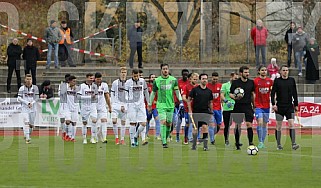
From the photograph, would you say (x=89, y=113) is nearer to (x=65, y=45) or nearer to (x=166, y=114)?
(x=166, y=114)

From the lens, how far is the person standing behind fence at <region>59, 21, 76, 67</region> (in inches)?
1478

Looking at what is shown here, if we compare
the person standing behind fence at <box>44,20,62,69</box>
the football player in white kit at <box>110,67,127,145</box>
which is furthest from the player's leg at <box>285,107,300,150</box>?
the person standing behind fence at <box>44,20,62,69</box>

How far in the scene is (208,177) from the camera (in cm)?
1744

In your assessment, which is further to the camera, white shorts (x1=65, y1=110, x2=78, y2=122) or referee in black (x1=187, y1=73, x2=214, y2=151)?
white shorts (x1=65, y1=110, x2=78, y2=122)

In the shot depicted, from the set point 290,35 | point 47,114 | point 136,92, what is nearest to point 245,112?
point 136,92

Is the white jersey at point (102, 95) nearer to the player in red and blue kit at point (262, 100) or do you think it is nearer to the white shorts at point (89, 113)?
the white shorts at point (89, 113)

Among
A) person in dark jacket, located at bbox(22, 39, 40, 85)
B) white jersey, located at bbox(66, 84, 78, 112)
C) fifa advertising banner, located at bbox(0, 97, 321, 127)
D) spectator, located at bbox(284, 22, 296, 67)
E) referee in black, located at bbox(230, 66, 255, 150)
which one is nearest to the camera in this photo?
referee in black, located at bbox(230, 66, 255, 150)

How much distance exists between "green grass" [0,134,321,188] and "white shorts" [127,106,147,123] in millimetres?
822

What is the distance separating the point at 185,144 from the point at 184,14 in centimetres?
1966

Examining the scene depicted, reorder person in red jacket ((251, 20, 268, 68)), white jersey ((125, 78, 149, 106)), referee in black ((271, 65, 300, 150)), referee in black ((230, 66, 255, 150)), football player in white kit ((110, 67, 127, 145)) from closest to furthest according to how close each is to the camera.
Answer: referee in black ((230, 66, 255, 150)) < referee in black ((271, 65, 300, 150)) < white jersey ((125, 78, 149, 106)) < football player in white kit ((110, 67, 127, 145)) < person in red jacket ((251, 20, 268, 68))

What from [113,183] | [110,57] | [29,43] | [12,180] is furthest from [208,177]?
[110,57]

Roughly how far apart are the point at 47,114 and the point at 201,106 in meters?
9.98

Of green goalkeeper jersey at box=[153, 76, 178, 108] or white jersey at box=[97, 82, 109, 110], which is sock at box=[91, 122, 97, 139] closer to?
white jersey at box=[97, 82, 109, 110]

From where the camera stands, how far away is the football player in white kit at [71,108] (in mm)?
27281
